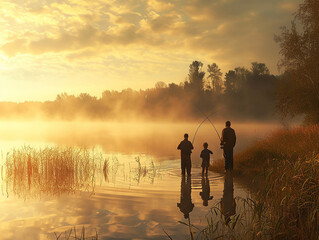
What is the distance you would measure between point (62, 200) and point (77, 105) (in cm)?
14884

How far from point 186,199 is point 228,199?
1.39 m

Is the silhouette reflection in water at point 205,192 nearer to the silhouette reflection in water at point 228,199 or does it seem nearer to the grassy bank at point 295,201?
the silhouette reflection in water at point 228,199

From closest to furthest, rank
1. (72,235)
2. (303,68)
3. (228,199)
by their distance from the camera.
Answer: (72,235)
(228,199)
(303,68)

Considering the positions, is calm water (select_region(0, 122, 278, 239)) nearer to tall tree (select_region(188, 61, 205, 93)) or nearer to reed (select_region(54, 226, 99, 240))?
reed (select_region(54, 226, 99, 240))

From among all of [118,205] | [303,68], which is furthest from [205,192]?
[303,68]

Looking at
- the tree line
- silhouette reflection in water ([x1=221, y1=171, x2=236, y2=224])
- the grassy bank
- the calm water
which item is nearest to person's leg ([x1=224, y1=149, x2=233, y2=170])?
silhouette reflection in water ([x1=221, y1=171, x2=236, y2=224])

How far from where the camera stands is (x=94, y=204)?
446 inches

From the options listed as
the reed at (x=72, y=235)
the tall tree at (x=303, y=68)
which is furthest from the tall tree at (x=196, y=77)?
the reed at (x=72, y=235)

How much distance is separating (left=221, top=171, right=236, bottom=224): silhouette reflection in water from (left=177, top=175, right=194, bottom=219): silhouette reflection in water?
40.6 inches

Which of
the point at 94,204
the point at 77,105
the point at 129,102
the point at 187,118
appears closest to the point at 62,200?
the point at 94,204

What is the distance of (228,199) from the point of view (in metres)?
11.3

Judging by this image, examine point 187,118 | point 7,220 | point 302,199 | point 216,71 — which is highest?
point 216,71

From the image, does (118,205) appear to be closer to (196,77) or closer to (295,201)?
(295,201)

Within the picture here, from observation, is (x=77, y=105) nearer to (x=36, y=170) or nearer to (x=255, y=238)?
(x=36, y=170)
